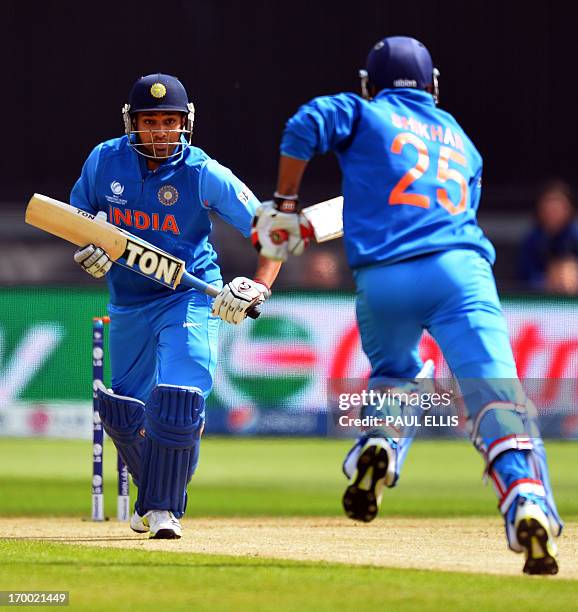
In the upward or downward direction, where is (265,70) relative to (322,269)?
upward

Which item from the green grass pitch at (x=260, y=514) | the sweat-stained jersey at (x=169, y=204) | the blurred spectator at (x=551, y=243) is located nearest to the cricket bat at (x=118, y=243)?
the sweat-stained jersey at (x=169, y=204)

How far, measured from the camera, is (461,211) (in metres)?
5.45

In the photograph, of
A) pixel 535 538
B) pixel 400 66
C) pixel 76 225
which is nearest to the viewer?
pixel 535 538

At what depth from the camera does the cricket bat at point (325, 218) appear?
5.73 meters

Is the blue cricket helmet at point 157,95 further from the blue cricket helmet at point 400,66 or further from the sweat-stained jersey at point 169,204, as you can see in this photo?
the blue cricket helmet at point 400,66

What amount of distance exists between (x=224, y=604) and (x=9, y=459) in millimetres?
7347

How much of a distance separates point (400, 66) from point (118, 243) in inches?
68.5

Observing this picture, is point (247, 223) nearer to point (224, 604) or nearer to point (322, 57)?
point (224, 604)

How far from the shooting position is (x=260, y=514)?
8.76 m

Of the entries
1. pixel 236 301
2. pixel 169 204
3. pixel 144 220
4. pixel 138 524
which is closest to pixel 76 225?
pixel 144 220

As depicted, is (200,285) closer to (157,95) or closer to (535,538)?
(157,95)

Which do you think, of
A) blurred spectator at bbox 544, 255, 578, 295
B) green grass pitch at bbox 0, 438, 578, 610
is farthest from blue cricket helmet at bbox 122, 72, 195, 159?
blurred spectator at bbox 544, 255, 578, 295

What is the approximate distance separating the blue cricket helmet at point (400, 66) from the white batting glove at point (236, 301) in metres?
1.35

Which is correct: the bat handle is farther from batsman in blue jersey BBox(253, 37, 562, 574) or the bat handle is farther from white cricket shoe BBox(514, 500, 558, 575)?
white cricket shoe BBox(514, 500, 558, 575)
